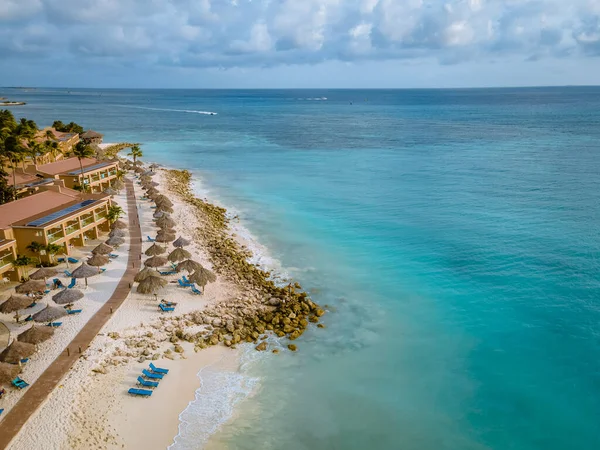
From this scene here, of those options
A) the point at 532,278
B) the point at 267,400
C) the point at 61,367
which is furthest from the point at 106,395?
the point at 532,278

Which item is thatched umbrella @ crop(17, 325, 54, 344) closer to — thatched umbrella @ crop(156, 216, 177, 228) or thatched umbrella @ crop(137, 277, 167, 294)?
thatched umbrella @ crop(137, 277, 167, 294)

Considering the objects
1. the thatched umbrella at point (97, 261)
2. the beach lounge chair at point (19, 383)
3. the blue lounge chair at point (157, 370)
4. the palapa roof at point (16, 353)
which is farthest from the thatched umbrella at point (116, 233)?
the blue lounge chair at point (157, 370)

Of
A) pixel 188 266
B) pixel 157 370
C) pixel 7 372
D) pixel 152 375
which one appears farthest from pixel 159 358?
pixel 188 266

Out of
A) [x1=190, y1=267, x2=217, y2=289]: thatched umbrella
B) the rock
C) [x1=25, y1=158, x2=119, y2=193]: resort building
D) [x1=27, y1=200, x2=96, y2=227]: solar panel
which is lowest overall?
the rock

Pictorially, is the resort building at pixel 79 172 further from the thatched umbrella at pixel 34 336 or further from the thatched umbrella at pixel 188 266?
the thatched umbrella at pixel 34 336

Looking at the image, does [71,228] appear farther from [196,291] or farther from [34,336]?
[34,336]

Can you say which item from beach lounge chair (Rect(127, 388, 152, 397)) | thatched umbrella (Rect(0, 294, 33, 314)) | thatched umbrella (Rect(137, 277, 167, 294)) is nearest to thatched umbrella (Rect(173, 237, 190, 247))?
thatched umbrella (Rect(137, 277, 167, 294))
